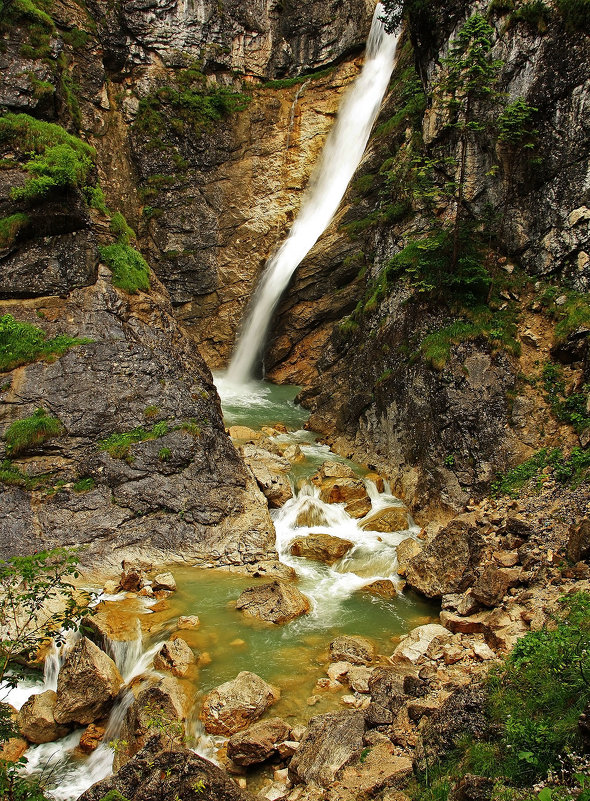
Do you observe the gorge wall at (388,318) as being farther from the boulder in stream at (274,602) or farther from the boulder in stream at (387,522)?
the boulder in stream at (274,602)

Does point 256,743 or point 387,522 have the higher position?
point 387,522

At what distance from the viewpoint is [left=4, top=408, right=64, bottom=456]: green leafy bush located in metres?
11.1

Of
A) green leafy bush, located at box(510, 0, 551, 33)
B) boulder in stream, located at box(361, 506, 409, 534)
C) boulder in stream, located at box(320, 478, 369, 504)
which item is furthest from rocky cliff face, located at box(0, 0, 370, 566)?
green leafy bush, located at box(510, 0, 551, 33)

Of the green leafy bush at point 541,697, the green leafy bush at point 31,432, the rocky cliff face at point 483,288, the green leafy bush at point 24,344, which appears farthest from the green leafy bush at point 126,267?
the green leafy bush at point 541,697

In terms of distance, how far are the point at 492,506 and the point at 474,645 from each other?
175 inches

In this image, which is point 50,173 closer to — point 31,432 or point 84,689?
point 31,432

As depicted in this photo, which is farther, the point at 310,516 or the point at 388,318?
the point at 388,318

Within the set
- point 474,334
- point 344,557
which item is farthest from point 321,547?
point 474,334

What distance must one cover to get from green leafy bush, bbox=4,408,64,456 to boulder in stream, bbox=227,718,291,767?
7527 mm

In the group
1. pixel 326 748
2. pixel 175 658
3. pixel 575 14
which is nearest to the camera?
pixel 326 748

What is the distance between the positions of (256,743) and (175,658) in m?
2.05

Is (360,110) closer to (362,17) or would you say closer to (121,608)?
(362,17)

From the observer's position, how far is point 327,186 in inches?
1071

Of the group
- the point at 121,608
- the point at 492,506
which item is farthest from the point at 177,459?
the point at 492,506
